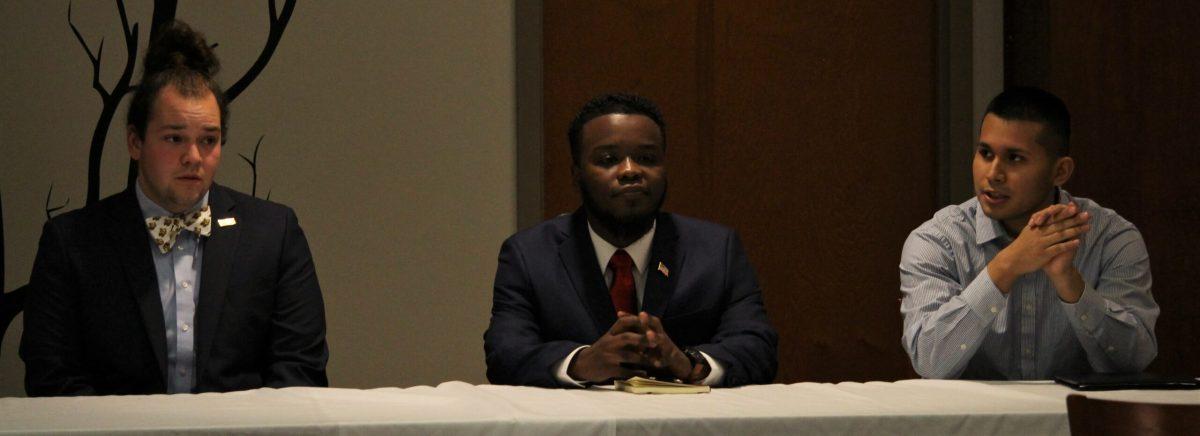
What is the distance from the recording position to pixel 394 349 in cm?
401

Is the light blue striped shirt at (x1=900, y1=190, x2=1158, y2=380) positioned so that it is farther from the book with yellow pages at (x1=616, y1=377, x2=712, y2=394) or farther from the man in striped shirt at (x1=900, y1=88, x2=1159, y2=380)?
the book with yellow pages at (x1=616, y1=377, x2=712, y2=394)

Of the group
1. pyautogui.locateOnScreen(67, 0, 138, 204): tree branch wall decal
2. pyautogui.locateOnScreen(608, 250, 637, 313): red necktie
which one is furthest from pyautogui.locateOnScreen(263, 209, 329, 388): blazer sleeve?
pyautogui.locateOnScreen(67, 0, 138, 204): tree branch wall decal

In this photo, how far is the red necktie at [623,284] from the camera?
9.00 ft

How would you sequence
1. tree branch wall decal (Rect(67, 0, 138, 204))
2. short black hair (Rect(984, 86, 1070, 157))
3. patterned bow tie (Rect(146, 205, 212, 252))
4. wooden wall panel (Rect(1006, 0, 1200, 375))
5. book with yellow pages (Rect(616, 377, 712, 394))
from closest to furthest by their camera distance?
book with yellow pages (Rect(616, 377, 712, 394)) → patterned bow tie (Rect(146, 205, 212, 252)) → short black hair (Rect(984, 86, 1070, 157)) → wooden wall panel (Rect(1006, 0, 1200, 375)) → tree branch wall decal (Rect(67, 0, 138, 204))

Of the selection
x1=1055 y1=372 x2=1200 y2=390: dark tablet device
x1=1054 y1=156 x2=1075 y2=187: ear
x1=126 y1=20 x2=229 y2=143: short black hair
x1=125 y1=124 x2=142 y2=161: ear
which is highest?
x1=126 y1=20 x2=229 y2=143: short black hair

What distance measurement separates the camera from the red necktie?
9.00 ft

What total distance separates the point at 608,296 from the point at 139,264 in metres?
0.96

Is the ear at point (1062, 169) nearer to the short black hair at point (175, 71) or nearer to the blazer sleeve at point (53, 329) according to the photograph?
the short black hair at point (175, 71)

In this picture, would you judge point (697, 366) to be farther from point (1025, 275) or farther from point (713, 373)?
point (1025, 275)

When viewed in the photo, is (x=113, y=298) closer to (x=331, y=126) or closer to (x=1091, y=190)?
(x=331, y=126)

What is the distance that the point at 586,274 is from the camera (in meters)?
2.74

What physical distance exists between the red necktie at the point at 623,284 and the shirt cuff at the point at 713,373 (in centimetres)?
28

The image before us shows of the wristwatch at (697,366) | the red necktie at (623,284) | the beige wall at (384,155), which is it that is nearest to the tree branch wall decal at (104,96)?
the beige wall at (384,155)

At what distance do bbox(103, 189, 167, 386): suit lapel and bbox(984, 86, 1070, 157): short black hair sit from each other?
184 centimetres
